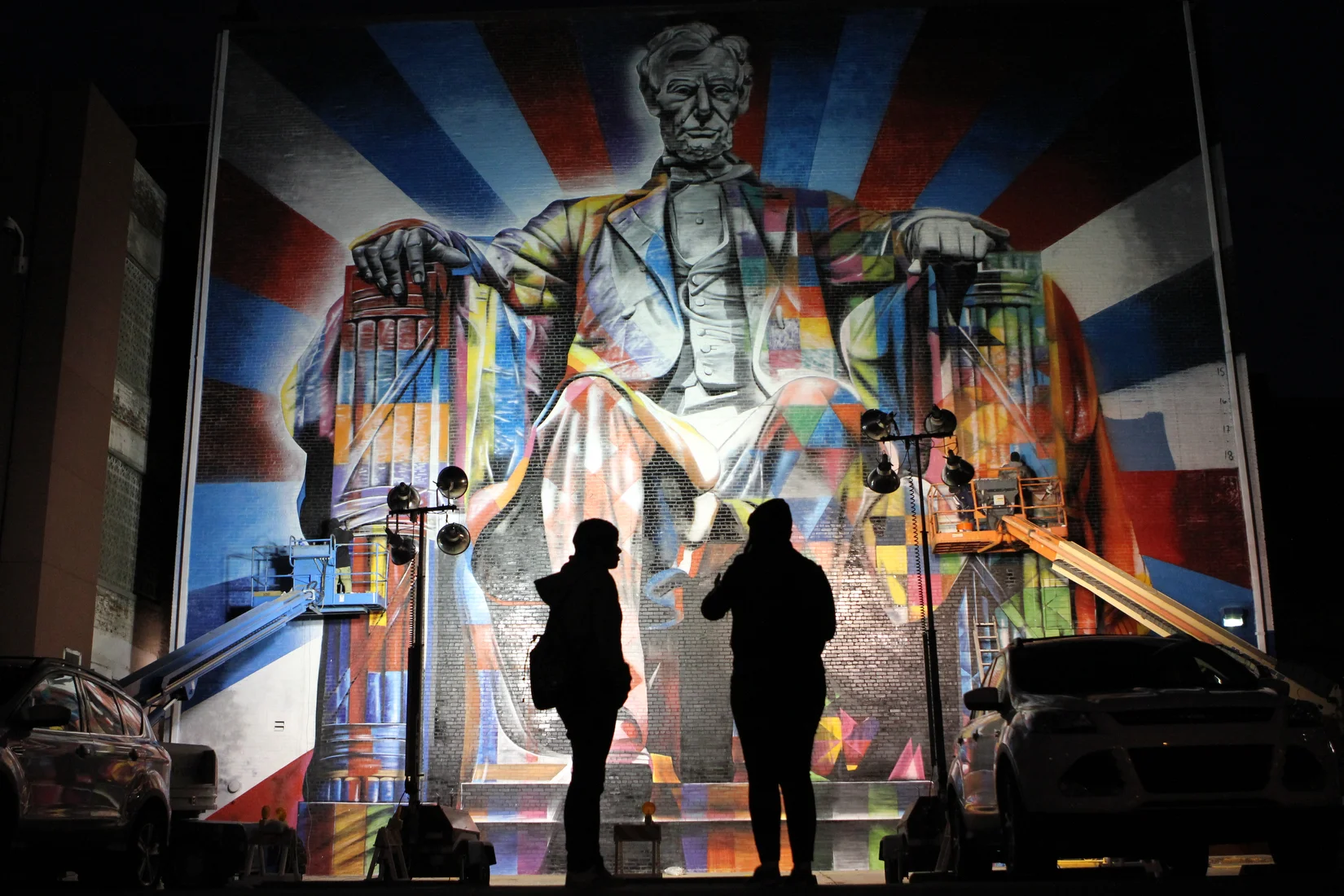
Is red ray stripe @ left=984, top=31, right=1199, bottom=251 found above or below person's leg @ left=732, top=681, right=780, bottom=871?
above

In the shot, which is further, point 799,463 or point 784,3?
point 784,3

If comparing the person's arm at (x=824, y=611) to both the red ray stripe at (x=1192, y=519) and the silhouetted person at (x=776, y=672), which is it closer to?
the silhouetted person at (x=776, y=672)

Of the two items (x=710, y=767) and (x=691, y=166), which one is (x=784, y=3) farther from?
(x=710, y=767)

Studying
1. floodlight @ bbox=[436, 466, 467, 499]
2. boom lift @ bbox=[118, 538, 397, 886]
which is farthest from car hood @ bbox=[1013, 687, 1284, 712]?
boom lift @ bbox=[118, 538, 397, 886]

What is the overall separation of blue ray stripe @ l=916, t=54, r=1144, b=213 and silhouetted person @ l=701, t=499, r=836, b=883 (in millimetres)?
14023

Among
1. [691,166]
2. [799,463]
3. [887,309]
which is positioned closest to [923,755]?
[799,463]

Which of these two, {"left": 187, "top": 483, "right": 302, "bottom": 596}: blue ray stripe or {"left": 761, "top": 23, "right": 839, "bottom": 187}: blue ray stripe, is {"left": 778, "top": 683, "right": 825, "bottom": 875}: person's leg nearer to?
{"left": 187, "top": 483, "right": 302, "bottom": 596}: blue ray stripe

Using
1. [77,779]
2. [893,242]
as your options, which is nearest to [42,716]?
[77,779]

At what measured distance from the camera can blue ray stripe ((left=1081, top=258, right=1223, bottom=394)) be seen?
1852cm

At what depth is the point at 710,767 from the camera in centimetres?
1745

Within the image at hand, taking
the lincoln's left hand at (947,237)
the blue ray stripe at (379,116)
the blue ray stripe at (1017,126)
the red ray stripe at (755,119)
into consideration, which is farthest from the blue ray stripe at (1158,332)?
the blue ray stripe at (379,116)

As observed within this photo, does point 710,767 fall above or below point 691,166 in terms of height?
below

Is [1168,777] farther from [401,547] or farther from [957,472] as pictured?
[401,547]

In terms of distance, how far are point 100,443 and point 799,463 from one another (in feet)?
31.7
